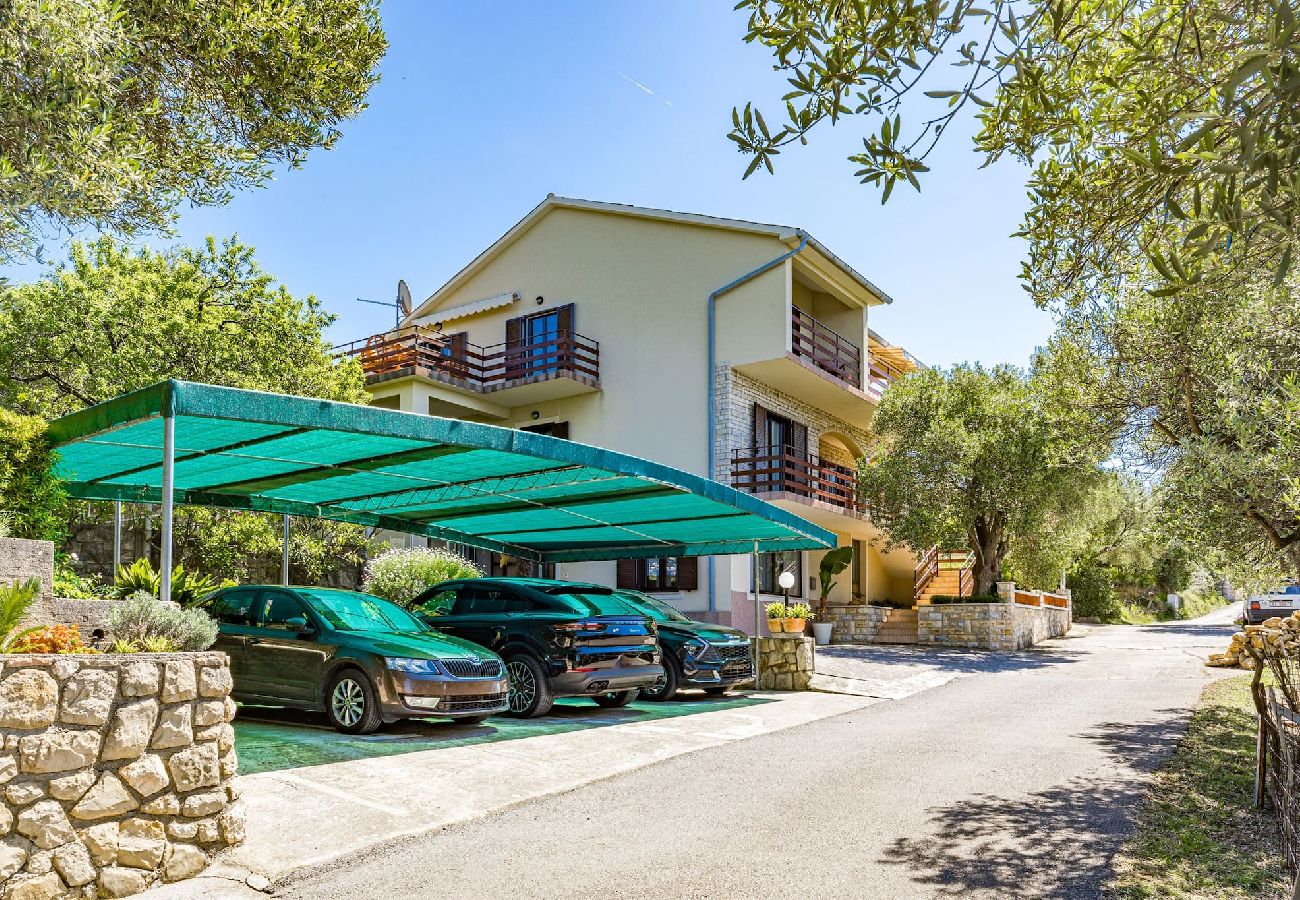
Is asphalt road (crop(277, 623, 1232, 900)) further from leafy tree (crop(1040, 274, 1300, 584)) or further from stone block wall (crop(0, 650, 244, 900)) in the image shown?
leafy tree (crop(1040, 274, 1300, 584))

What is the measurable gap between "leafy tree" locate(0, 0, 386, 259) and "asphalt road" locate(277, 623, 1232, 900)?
6.25 metres

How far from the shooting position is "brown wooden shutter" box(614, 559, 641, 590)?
23.8 meters

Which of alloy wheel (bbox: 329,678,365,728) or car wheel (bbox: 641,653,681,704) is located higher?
alloy wheel (bbox: 329,678,365,728)

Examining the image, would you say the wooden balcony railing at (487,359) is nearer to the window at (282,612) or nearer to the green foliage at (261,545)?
the green foliage at (261,545)

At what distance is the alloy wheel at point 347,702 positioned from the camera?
10117 millimetres

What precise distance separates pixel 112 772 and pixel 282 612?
5.56 meters

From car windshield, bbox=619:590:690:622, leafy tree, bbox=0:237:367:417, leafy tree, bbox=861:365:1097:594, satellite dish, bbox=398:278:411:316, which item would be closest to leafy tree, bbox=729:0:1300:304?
car windshield, bbox=619:590:690:622

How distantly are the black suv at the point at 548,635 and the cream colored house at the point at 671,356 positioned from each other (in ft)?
32.7

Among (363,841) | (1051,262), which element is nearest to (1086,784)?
(1051,262)

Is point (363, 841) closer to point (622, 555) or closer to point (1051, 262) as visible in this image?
point (1051, 262)

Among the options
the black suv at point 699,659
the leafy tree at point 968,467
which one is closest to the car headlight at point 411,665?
the black suv at point 699,659

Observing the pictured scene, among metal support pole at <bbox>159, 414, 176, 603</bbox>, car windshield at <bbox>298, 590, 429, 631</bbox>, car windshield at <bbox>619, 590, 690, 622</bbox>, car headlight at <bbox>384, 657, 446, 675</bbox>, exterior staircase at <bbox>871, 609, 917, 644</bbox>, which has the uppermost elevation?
metal support pole at <bbox>159, 414, 176, 603</bbox>

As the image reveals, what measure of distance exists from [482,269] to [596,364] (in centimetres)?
564

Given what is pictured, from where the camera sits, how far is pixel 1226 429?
1211 cm
